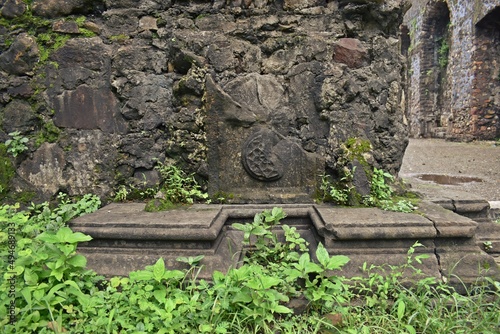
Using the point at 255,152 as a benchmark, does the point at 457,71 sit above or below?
above

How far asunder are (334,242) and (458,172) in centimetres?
507

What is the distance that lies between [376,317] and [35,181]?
2634 mm

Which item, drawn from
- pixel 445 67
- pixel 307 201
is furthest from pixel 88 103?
pixel 445 67

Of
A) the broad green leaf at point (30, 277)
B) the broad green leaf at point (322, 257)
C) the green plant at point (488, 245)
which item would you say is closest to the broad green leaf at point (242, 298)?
the broad green leaf at point (322, 257)

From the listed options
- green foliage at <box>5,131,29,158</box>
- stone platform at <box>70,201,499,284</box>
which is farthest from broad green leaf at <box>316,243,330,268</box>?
green foliage at <box>5,131,29,158</box>

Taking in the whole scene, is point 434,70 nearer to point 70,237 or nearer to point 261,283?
point 261,283

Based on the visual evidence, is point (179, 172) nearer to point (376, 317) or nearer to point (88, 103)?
point (88, 103)

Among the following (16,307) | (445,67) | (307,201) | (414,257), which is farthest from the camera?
(445,67)

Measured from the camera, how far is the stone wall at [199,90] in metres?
2.58

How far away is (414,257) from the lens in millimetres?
1958

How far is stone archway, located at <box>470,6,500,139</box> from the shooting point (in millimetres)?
10562

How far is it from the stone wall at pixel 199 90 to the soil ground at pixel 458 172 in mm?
1293

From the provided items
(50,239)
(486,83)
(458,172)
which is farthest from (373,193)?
(486,83)

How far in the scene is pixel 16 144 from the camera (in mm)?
2641
